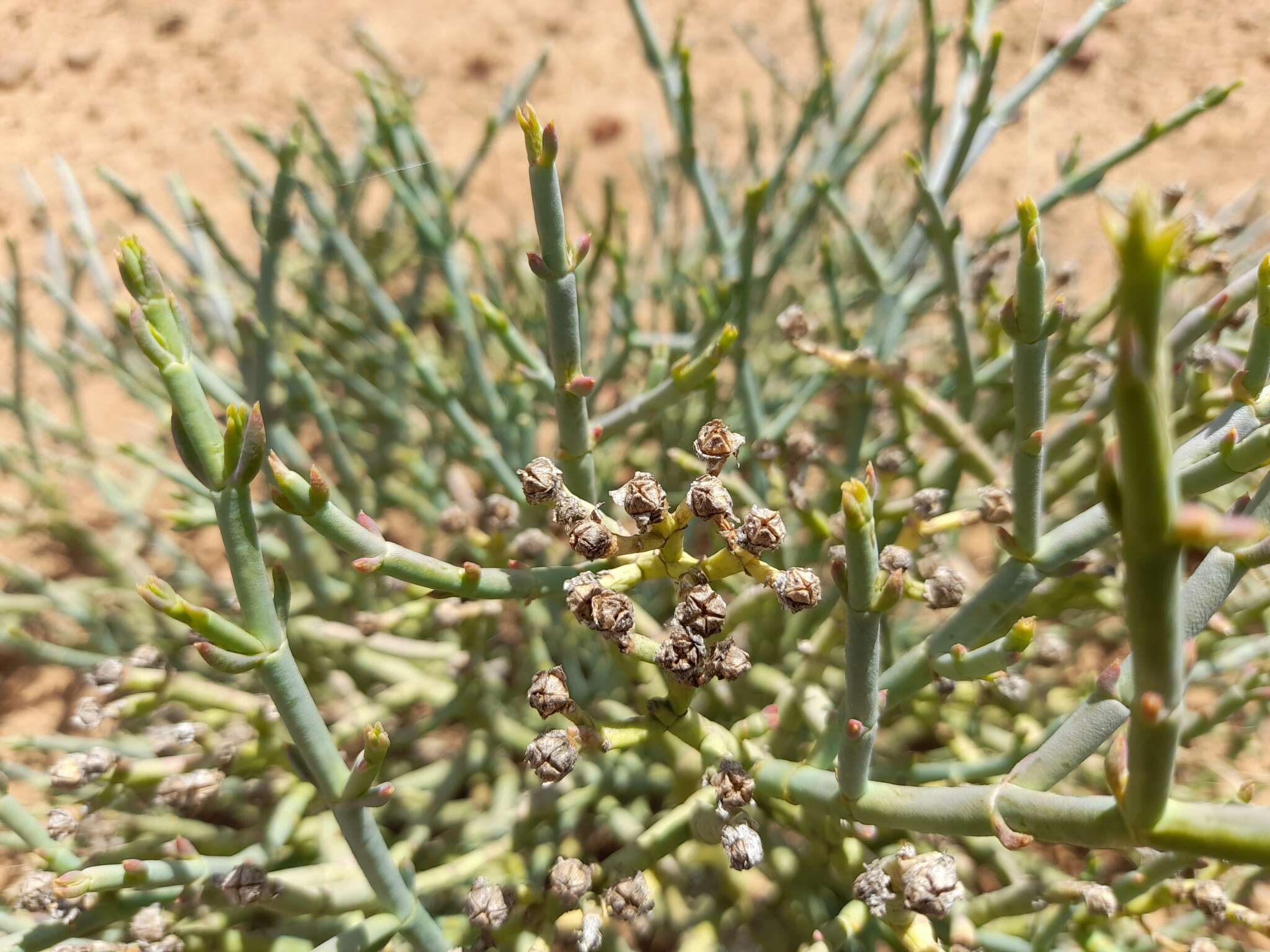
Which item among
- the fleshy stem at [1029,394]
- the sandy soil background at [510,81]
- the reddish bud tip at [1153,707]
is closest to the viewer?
the reddish bud tip at [1153,707]

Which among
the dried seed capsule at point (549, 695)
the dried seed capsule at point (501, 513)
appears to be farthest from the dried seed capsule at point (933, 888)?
the dried seed capsule at point (501, 513)

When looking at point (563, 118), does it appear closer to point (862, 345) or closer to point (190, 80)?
point (190, 80)

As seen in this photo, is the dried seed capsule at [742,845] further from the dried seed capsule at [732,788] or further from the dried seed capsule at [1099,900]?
the dried seed capsule at [1099,900]

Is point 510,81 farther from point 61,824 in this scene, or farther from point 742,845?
point 742,845

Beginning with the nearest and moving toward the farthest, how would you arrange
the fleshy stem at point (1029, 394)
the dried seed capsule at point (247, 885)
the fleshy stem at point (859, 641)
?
1. the fleshy stem at point (859, 641)
2. the fleshy stem at point (1029, 394)
3. the dried seed capsule at point (247, 885)

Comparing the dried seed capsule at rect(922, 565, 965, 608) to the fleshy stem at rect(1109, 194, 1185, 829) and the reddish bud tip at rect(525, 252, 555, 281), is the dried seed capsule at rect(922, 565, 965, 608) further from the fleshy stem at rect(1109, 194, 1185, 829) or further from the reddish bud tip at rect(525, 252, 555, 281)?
the reddish bud tip at rect(525, 252, 555, 281)

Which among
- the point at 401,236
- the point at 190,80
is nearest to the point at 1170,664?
the point at 401,236

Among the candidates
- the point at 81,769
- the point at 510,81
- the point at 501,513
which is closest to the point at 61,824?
the point at 81,769
